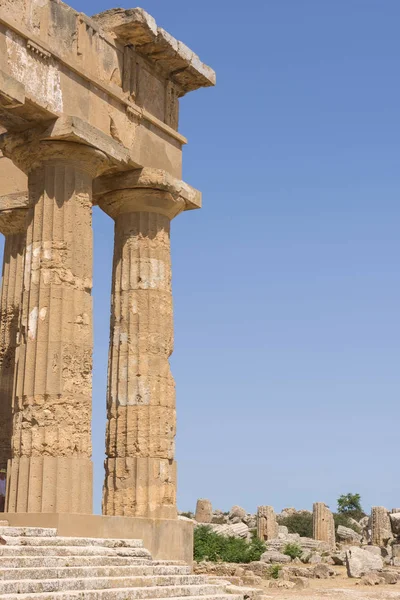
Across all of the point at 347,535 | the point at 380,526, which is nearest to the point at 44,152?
the point at 380,526

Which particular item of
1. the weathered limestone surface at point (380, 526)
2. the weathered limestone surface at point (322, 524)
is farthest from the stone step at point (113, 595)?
the weathered limestone surface at point (322, 524)

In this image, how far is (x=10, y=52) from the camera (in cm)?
1535

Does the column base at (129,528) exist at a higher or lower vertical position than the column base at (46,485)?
lower

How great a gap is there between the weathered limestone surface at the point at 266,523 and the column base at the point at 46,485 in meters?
27.7

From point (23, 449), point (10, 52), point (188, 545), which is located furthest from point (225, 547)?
point (10, 52)

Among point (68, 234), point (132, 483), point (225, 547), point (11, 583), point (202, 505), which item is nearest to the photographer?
point (11, 583)

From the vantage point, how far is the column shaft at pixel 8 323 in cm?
1928

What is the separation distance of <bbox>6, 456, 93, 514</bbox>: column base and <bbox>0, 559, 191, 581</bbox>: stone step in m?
1.59

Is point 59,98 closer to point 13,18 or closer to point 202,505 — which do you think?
point 13,18

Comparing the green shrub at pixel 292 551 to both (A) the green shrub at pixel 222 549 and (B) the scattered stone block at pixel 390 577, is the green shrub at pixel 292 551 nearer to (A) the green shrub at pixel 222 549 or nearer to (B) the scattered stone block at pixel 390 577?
(A) the green shrub at pixel 222 549

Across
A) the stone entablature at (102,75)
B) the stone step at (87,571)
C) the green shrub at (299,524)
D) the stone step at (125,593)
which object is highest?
the stone entablature at (102,75)

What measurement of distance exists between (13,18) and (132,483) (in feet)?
27.1

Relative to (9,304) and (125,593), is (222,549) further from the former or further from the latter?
(125,593)

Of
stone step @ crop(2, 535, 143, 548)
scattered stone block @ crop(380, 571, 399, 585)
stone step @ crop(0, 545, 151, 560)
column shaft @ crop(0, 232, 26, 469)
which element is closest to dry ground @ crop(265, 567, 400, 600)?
scattered stone block @ crop(380, 571, 399, 585)
